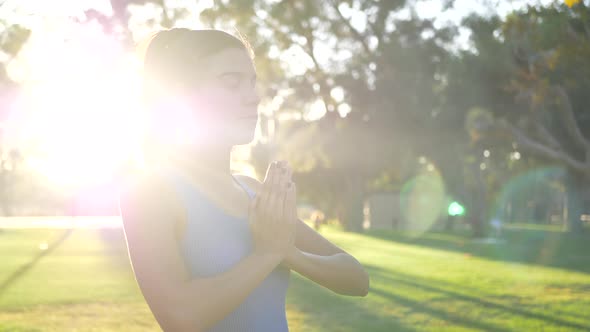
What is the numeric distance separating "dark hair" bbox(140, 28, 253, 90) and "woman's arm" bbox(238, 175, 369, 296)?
589mm

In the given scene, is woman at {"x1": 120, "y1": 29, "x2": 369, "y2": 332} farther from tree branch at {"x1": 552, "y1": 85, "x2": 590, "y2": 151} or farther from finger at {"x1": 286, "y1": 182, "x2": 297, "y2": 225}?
tree branch at {"x1": 552, "y1": 85, "x2": 590, "y2": 151}

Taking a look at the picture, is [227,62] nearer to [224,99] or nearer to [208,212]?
[224,99]

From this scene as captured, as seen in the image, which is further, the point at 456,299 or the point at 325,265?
the point at 456,299

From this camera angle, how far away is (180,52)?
188 centimetres

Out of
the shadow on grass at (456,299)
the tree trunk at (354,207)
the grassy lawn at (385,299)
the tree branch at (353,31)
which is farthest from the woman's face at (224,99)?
the tree trunk at (354,207)

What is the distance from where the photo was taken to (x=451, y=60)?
3362 centimetres

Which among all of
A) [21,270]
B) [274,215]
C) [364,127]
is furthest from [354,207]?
[274,215]

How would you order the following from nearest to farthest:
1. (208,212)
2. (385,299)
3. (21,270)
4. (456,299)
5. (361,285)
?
1. (208,212)
2. (361,285)
3. (456,299)
4. (385,299)
5. (21,270)

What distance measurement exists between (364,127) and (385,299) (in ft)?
97.8

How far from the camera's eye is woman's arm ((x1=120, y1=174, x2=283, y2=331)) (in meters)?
1.62

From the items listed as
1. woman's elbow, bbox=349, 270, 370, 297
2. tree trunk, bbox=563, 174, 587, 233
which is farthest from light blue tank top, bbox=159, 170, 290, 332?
tree trunk, bbox=563, 174, 587, 233

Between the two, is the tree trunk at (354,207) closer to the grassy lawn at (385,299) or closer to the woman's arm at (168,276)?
the grassy lawn at (385,299)

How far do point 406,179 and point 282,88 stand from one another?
1396 inches

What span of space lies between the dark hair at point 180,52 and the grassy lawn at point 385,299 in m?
7.31
